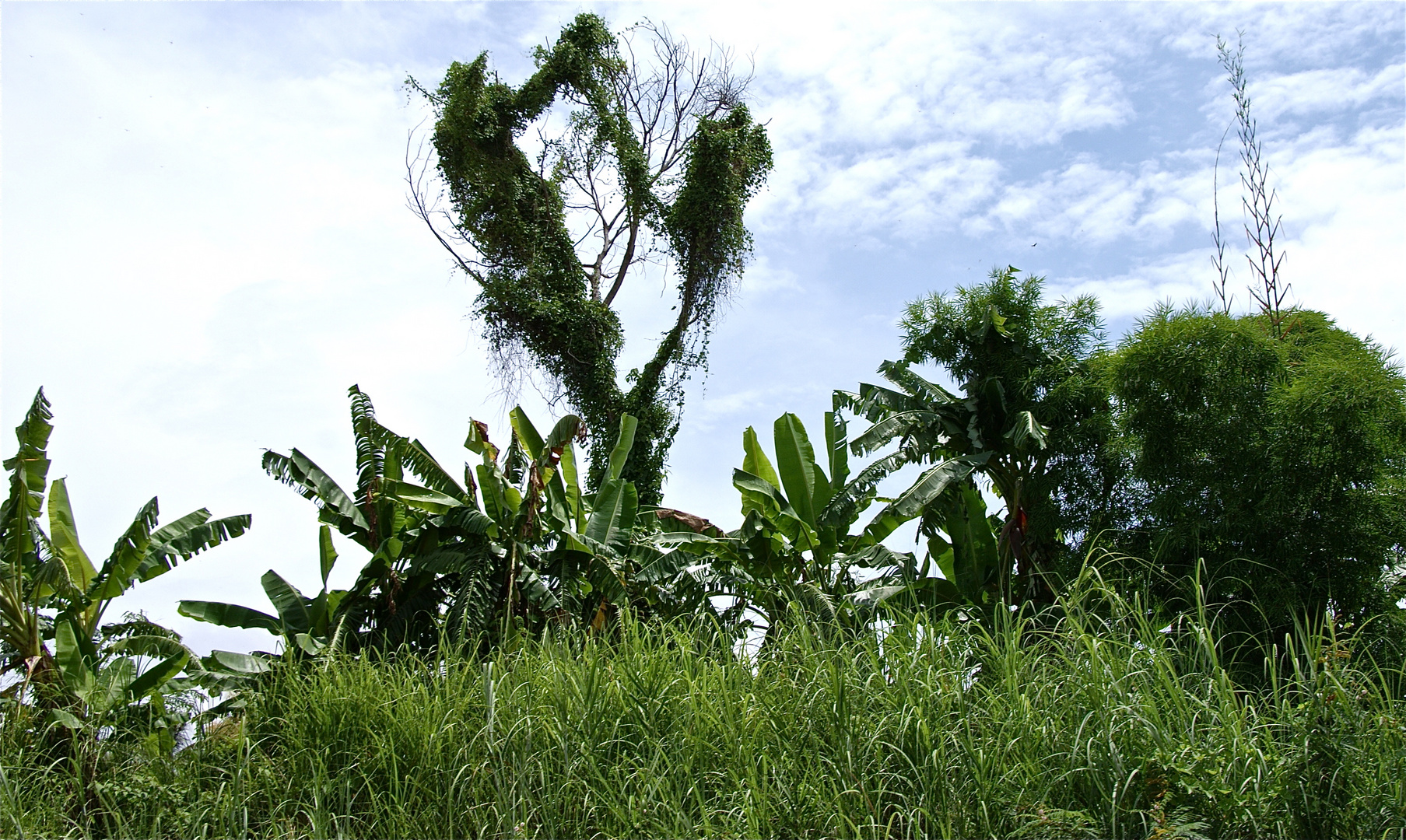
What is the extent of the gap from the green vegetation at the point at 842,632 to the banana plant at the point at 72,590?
1.2 inches

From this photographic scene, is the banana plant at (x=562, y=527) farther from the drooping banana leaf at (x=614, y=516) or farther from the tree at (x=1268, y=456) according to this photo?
the tree at (x=1268, y=456)

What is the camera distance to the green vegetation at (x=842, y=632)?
4297 mm

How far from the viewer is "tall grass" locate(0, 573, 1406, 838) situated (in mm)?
3979

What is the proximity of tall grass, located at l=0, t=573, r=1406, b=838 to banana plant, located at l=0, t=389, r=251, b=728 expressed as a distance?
2.97ft

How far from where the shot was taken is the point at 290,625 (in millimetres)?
9281

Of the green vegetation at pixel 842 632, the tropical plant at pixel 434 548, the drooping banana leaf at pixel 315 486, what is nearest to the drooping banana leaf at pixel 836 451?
the green vegetation at pixel 842 632

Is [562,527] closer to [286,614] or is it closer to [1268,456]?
[286,614]

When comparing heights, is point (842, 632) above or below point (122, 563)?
below

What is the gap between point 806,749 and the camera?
4.72 m

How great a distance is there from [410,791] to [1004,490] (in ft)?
25.8

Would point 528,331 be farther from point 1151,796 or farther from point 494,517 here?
point 1151,796

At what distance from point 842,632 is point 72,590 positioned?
6424mm

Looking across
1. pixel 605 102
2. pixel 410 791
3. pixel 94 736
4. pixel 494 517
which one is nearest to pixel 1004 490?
pixel 494 517

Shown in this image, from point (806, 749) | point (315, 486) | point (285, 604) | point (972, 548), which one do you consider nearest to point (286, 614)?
point (285, 604)
